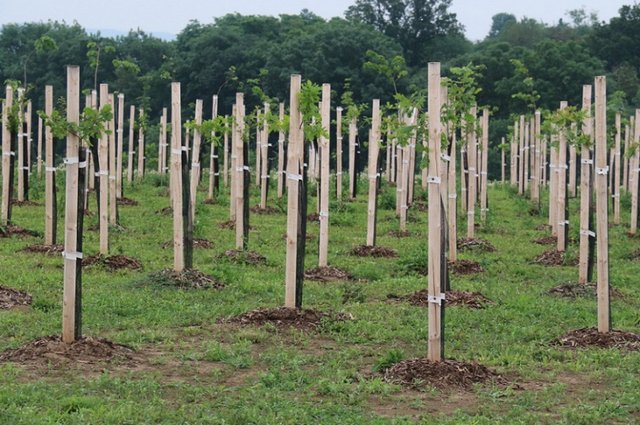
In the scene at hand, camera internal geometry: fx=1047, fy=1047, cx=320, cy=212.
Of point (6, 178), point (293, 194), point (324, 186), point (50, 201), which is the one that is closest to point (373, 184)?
point (324, 186)

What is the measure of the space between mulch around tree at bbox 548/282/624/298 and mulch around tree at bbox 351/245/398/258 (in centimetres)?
358

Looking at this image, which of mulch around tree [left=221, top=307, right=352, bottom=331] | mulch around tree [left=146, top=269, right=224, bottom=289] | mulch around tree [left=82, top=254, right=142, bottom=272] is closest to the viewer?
mulch around tree [left=221, top=307, right=352, bottom=331]

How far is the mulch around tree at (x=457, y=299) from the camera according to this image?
12.7 metres

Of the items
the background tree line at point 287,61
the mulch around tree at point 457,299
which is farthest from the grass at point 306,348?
the background tree line at point 287,61

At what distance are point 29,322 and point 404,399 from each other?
14.6ft

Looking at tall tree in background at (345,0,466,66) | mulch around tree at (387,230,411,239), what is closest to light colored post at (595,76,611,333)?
mulch around tree at (387,230,411,239)

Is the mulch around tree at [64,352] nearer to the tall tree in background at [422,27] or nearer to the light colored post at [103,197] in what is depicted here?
the light colored post at [103,197]

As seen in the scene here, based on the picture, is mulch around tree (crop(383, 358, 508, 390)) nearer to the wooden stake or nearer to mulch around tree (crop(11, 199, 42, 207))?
the wooden stake

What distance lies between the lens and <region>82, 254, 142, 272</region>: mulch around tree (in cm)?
1452

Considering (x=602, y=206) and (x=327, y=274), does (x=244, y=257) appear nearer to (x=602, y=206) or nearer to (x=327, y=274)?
(x=327, y=274)

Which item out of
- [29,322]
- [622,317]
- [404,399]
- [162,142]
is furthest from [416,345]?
[162,142]

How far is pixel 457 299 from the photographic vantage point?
1288cm

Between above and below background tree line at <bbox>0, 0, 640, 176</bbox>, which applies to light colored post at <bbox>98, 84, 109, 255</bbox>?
below

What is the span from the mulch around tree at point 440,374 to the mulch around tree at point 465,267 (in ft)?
20.5
